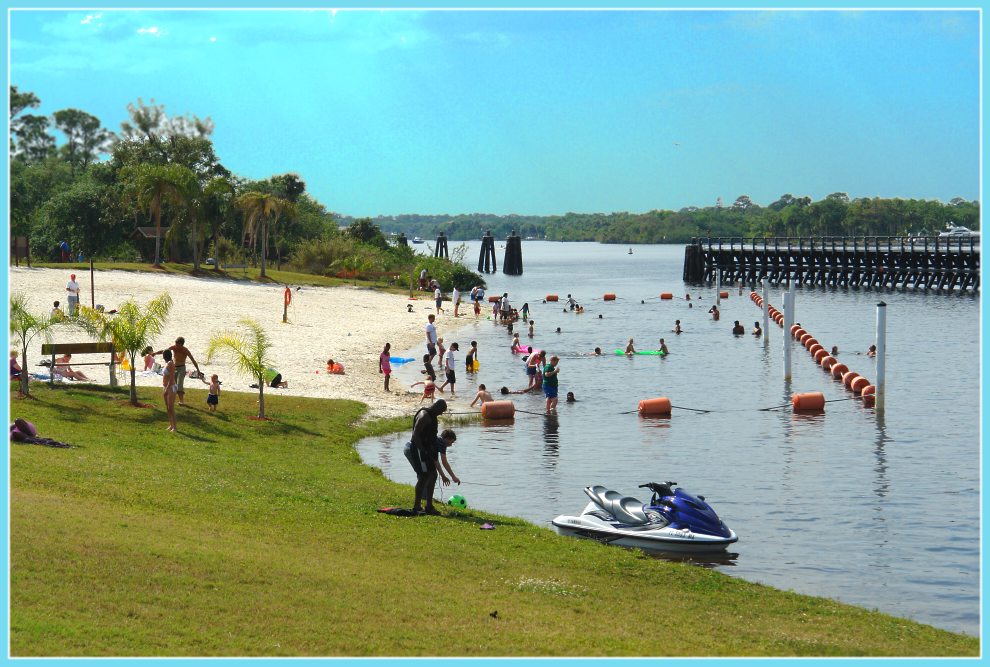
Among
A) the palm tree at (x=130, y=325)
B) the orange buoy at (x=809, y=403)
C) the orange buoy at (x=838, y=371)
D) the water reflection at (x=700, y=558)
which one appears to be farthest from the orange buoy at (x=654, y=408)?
the water reflection at (x=700, y=558)

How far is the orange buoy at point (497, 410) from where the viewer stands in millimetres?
27938

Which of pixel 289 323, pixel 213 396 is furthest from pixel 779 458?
pixel 289 323

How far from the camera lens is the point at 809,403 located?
30703 mm

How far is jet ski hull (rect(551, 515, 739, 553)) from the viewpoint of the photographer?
51.1 feet

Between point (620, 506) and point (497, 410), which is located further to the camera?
point (497, 410)

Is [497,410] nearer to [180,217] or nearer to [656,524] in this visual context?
[656,524]

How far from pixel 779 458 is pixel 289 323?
27513 millimetres

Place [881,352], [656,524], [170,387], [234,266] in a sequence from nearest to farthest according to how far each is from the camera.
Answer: [656,524] < [170,387] < [881,352] < [234,266]

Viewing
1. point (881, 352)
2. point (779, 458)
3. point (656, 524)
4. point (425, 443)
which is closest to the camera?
point (425, 443)

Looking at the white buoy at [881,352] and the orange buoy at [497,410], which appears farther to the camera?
the white buoy at [881,352]

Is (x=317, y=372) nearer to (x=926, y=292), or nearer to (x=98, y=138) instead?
(x=926, y=292)

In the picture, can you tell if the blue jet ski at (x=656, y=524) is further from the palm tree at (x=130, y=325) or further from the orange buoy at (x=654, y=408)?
the orange buoy at (x=654, y=408)

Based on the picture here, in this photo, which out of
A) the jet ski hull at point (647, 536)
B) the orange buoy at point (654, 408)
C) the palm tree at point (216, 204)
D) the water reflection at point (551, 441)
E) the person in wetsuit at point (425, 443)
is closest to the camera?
the person in wetsuit at point (425, 443)

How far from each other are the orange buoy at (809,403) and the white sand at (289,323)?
10425 millimetres
